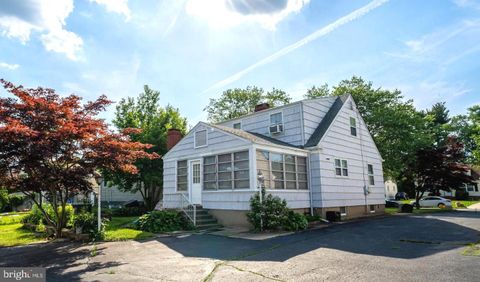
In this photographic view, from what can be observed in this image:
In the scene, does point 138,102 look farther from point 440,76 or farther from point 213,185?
point 440,76

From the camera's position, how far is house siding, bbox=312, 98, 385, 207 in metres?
16.5

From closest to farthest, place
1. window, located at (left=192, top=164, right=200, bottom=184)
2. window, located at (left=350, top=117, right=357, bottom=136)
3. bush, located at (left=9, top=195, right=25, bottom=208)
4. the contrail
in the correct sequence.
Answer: the contrail → window, located at (left=192, top=164, right=200, bottom=184) → window, located at (left=350, top=117, right=357, bottom=136) → bush, located at (left=9, top=195, right=25, bottom=208)

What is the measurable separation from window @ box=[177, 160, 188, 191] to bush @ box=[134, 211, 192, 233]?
2522 mm

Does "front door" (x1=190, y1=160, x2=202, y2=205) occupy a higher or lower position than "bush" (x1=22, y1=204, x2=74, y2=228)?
higher

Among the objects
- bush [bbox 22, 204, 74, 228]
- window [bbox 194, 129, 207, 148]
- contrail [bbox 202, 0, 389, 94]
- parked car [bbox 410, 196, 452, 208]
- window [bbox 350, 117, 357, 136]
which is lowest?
parked car [bbox 410, 196, 452, 208]

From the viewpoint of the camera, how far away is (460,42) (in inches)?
475

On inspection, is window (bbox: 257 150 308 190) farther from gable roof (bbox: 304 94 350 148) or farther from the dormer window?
the dormer window

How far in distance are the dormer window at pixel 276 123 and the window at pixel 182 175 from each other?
5.21 meters

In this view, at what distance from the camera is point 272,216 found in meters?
12.4

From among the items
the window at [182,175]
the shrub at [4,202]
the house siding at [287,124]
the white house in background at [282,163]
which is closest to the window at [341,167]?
the white house in background at [282,163]

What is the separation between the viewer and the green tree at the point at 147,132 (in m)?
24.1

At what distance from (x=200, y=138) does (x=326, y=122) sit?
723 cm

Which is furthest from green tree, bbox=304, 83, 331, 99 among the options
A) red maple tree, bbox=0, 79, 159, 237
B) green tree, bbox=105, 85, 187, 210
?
red maple tree, bbox=0, 79, 159, 237

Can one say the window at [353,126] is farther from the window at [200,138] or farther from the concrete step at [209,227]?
the concrete step at [209,227]
